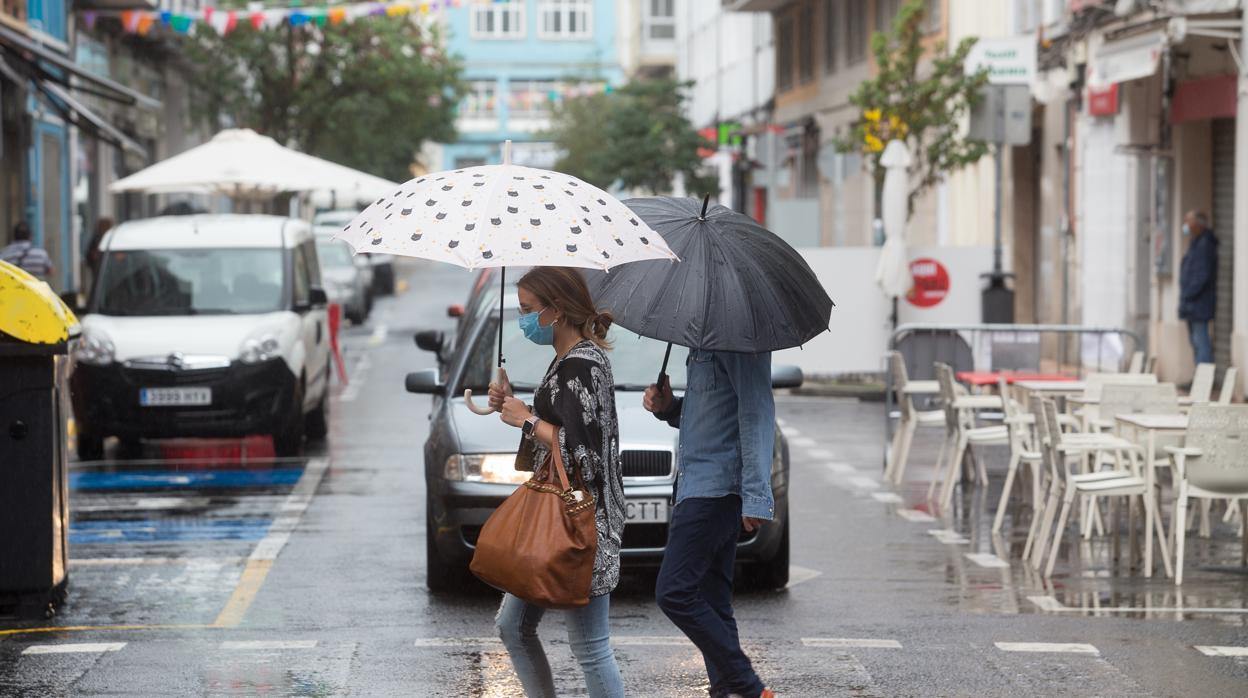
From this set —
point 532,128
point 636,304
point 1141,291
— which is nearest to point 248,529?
point 636,304

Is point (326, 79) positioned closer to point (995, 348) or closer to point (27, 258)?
point (27, 258)

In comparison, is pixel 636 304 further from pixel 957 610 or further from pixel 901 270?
pixel 901 270

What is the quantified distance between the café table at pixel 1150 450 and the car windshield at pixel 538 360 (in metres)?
2.45

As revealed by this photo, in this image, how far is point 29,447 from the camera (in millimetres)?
9711

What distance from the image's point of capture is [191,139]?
172 feet

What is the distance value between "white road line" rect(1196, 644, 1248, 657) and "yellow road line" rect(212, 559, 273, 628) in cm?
411

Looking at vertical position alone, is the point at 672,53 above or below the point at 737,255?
above

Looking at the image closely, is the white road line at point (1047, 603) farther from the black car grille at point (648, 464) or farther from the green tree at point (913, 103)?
the green tree at point (913, 103)

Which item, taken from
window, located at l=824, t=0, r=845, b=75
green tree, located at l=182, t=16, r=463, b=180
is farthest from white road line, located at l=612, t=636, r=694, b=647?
green tree, located at l=182, t=16, r=463, b=180

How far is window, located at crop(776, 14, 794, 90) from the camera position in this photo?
52250 millimetres

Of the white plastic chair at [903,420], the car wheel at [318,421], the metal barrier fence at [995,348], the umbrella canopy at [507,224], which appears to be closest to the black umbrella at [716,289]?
the umbrella canopy at [507,224]

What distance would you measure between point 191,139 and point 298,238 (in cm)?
3473

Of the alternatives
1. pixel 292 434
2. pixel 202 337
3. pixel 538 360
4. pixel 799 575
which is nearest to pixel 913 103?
pixel 292 434

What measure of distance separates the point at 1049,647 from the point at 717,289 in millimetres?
2757
